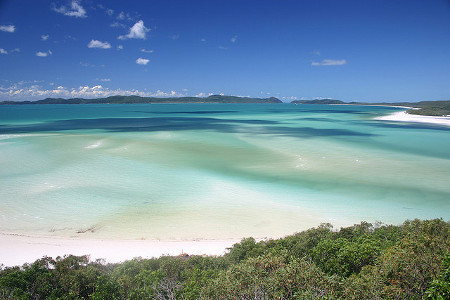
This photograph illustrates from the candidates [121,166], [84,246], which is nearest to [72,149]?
[121,166]

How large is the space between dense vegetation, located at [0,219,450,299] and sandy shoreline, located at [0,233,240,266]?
1.44m

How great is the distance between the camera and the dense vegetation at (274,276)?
4887 millimetres

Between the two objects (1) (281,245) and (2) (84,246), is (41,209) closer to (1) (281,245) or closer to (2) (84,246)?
(2) (84,246)

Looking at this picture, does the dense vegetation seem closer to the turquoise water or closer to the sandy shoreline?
the sandy shoreline

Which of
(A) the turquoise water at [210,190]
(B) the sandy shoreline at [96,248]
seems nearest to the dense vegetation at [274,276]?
(B) the sandy shoreline at [96,248]

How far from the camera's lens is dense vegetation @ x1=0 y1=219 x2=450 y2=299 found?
4.89 meters

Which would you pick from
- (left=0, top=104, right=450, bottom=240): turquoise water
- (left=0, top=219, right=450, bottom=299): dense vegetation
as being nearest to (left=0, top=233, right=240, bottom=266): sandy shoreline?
(left=0, top=104, right=450, bottom=240): turquoise water

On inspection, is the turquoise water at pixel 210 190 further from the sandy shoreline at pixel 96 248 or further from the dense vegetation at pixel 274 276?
the dense vegetation at pixel 274 276

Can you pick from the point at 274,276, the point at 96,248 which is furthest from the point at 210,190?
the point at 274,276

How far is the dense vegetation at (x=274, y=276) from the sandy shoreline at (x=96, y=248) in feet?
4.74

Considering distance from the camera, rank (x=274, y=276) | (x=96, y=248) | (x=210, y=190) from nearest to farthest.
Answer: (x=274, y=276), (x=96, y=248), (x=210, y=190)

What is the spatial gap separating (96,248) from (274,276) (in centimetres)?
685

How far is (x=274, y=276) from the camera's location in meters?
5.28

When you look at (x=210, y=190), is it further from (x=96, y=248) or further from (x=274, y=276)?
(x=274, y=276)
